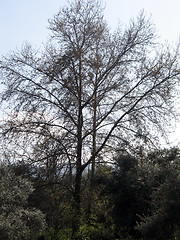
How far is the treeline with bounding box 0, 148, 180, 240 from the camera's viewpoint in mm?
10500

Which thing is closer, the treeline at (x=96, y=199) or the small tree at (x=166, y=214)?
the small tree at (x=166, y=214)

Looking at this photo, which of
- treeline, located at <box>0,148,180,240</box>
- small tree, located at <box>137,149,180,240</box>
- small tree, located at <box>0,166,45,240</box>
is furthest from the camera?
treeline, located at <box>0,148,180,240</box>

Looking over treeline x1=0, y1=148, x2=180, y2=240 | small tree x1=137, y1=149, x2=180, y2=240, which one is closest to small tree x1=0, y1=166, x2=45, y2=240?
treeline x1=0, y1=148, x2=180, y2=240

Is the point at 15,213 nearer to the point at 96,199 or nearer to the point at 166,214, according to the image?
the point at 96,199

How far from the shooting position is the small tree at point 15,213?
10312 mm

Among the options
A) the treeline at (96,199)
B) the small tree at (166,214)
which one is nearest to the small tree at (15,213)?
the treeline at (96,199)

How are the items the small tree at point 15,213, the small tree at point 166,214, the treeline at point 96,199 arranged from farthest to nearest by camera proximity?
the treeline at point 96,199, the small tree at point 15,213, the small tree at point 166,214

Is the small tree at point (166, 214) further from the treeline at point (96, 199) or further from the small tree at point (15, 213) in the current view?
the small tree at point (15, 213)

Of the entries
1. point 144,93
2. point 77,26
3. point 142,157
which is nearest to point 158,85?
point 144,93

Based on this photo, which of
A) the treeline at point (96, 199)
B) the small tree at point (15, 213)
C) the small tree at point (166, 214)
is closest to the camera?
the small tree at point (166, 214)

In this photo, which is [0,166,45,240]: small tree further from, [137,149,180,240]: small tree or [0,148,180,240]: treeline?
[137,149,180,240]: small tree

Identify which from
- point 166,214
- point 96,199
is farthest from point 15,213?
point 166,214

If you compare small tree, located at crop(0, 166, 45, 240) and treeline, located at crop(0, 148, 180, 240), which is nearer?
small tree, located at crop(0, 166, 45, 240)

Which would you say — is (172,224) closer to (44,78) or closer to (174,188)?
(174,188)
